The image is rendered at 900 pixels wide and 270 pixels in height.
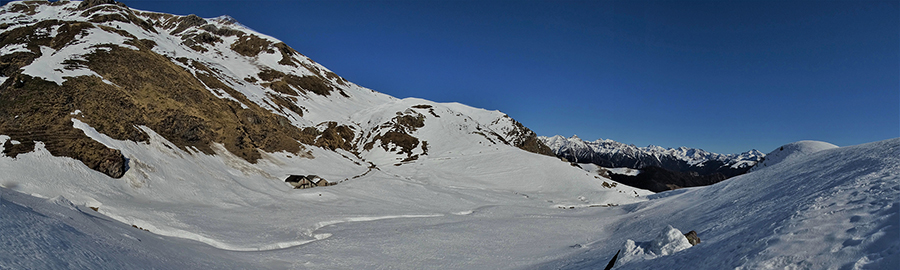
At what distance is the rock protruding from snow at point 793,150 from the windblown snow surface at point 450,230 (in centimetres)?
3191

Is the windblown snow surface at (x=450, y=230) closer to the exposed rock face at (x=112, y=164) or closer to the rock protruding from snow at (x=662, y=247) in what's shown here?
the rock protruding from snow at (x=662, y=247)

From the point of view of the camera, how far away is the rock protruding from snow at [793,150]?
41406 millimetres

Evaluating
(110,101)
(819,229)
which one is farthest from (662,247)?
(110,101)

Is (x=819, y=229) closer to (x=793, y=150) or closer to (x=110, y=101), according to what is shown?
(x=110, y=101)

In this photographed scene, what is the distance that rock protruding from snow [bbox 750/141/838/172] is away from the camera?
41.4 meters

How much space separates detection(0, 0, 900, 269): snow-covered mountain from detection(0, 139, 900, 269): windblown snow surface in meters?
0.07

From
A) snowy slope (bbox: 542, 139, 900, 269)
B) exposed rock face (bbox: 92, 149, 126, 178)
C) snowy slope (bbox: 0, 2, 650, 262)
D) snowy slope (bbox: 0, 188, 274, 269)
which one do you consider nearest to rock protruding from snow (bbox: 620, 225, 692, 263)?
snowy slope (bbox: 542, 139, 900, 269)

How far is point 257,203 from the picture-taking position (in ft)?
71.9

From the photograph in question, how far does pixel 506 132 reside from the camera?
112m

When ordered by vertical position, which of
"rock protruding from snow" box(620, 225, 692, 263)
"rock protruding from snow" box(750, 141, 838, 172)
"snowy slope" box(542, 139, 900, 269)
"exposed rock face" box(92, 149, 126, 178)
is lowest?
"rock protruding from snow" box(620, 225, 692, 263)

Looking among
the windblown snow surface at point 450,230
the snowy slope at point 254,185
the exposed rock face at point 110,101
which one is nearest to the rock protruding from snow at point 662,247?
the windblown snow surface at point 450,230

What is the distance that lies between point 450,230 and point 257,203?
12474 mm

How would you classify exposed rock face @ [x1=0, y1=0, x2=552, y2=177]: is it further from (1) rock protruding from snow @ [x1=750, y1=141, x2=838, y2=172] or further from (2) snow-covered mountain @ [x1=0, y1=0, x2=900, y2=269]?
(1) rock protruding from snow @ [x1=750, y1=141, x2=838, y2=172]

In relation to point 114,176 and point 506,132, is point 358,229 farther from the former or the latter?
point 506,132
